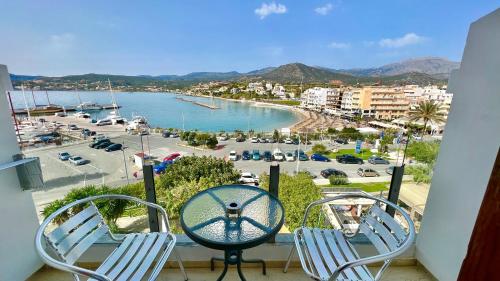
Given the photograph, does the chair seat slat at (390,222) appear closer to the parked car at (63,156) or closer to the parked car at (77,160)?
the parked car at (77,160)

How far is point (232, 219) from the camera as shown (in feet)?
4.44

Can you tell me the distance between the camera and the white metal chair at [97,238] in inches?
43.9

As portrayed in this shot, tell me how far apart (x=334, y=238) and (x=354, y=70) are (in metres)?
87.0

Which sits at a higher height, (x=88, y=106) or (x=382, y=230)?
(x=382, y=230)

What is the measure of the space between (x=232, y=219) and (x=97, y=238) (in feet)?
2.62

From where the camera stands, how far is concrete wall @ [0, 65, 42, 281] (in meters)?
1.42

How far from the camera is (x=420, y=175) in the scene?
224cm

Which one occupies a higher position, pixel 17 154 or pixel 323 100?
pixel 17 154

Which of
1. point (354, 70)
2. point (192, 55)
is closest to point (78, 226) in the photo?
point (192, 55)

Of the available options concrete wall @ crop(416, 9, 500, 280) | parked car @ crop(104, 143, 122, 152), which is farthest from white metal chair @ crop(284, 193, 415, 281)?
parked car @ crop(104, 143, 122, 152)

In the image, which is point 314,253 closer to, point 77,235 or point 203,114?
point 77,235

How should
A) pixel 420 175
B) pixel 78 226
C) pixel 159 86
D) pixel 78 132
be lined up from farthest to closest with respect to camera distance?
pixel 159 86, pixel 78 132, pixel 420 175, pixel 78 226

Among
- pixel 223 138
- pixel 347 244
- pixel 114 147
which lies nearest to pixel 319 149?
pixel 223 138

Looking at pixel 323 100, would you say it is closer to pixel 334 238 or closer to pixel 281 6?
pixel 281 6
